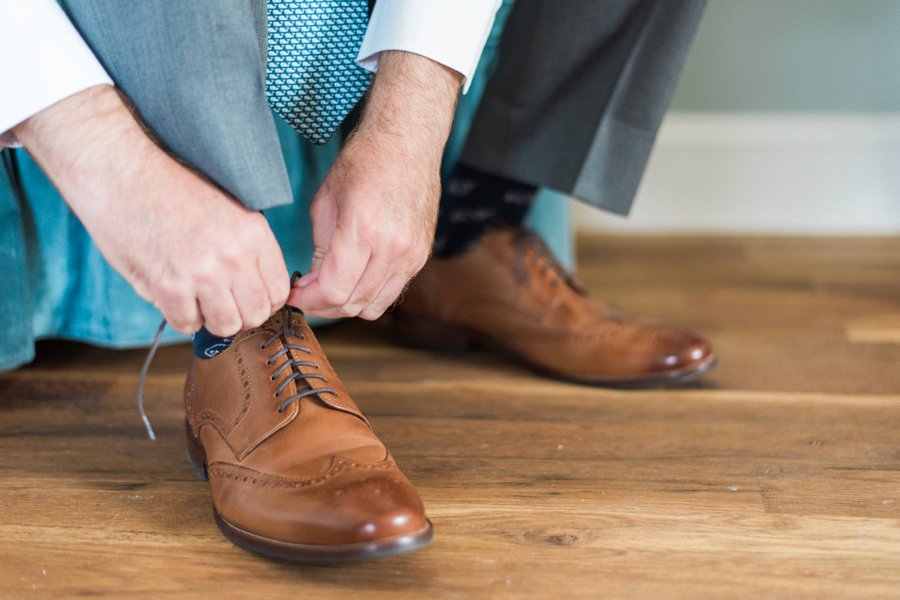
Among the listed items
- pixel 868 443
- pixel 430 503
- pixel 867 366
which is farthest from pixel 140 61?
pixel 867 366

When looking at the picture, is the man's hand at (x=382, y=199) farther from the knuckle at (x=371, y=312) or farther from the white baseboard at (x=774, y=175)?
the white baseboard at (x=774, y=175)

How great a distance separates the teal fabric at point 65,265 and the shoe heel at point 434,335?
16 centimetres

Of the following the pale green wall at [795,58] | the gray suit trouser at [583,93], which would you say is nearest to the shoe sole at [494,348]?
the gray suit trouser at [583,93]

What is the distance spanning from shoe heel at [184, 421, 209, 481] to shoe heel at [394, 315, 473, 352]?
15.8 inches

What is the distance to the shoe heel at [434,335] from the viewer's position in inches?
47.3

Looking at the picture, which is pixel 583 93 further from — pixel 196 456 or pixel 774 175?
pixel 774 175

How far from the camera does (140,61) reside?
2.30 ft

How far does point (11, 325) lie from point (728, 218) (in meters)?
1.24

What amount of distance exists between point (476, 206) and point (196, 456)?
1.59 feet

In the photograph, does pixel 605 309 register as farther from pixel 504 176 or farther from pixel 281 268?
pixel 281 268

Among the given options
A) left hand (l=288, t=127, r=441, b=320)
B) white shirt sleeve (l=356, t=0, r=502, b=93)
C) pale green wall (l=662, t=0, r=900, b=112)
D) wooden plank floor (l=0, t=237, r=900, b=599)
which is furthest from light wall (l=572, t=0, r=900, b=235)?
left hand (l=288, t=127, r=441, b=320)

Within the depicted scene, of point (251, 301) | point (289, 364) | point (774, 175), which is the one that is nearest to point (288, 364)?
point (289, 364)

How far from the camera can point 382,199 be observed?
74 cm

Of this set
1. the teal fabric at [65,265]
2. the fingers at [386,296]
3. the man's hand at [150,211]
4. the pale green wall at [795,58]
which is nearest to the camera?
the man's hand at [150,211]
